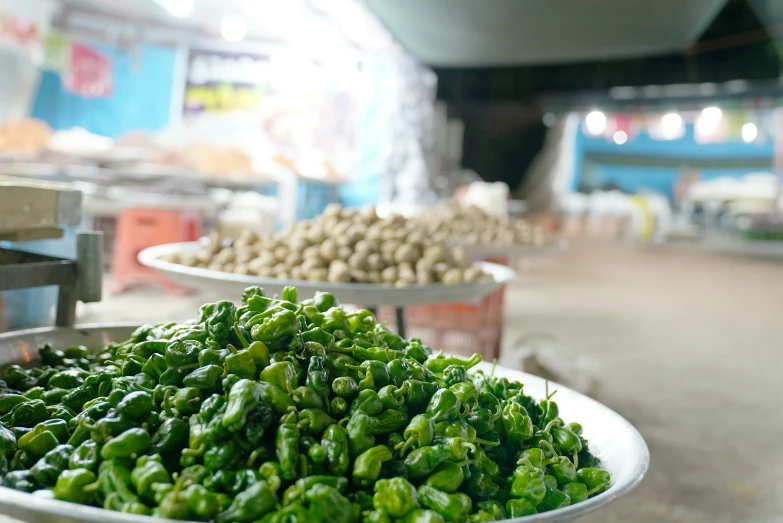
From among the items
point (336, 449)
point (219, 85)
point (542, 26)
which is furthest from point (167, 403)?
point (219, 85)

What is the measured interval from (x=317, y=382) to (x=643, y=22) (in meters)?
6.44

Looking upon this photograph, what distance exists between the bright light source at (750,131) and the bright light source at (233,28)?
11639 millimetres

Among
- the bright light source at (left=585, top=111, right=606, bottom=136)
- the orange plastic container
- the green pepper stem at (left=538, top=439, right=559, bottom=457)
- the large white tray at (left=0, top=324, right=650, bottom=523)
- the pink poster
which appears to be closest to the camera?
the large white tray at (left=0, top=324, right=650, bottom=523)

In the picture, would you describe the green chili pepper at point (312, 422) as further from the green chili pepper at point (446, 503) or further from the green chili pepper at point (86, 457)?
the green chili pepper at point (86, 457)

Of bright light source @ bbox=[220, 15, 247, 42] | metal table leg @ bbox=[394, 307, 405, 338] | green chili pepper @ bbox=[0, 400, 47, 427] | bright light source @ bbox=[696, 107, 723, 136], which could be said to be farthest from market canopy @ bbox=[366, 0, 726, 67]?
bright light source @ bbox=[696, 107, 723, 136]

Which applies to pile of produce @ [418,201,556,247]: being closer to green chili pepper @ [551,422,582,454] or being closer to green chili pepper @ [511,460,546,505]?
green chili pepper @ [551,422,582,454]

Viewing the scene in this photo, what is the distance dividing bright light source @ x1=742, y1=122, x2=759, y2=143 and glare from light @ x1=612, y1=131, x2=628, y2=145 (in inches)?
103

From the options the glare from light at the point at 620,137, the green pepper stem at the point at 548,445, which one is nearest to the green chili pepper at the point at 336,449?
the green pepper stem at the point at 548,445

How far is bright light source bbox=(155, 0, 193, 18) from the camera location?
819cm

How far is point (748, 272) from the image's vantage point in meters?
10.8

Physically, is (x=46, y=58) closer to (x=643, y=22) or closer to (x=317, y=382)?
(x=643, y=22)

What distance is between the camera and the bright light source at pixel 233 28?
9.15m

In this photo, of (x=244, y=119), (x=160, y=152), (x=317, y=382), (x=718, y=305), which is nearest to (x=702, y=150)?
(x=718, y=305)

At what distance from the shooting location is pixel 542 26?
659cm
